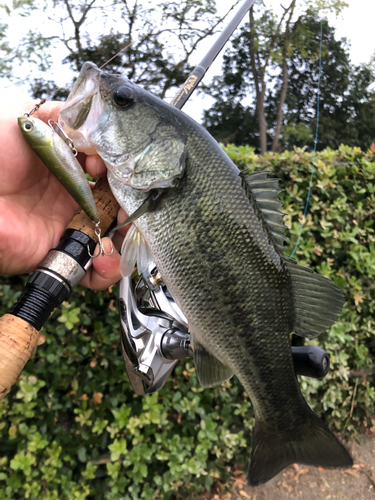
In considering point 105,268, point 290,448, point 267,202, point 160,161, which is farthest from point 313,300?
point 105,268

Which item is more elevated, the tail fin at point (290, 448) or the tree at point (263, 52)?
the tree at point (263, 52)

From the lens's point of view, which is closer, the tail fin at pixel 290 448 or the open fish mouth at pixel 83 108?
the open fish mouth at pixel 83 108

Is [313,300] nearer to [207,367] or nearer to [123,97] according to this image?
[207,367]

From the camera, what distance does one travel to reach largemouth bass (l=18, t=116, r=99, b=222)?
108 cm

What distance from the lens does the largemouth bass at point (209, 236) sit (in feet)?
3.69

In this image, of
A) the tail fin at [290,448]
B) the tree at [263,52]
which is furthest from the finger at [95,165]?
the tree at [263,52]

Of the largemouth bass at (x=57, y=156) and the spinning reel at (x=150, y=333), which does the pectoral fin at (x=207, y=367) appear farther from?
the largemouth bass at (x=57, y=156)

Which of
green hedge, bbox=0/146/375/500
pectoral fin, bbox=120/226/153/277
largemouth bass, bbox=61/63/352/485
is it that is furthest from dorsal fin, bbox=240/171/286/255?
green hedge, bbox=0/146/375/500

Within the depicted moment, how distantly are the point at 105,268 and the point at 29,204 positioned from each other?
0.48 meters

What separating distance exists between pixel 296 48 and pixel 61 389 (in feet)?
19.8

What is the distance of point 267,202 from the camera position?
3.92 feet

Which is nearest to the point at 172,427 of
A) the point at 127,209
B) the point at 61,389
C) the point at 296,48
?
the point at 61,389

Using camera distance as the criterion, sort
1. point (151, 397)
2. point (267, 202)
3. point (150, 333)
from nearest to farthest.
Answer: point (267, 202) → point (150, 333) → point (151, 397)

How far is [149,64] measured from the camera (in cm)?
387
